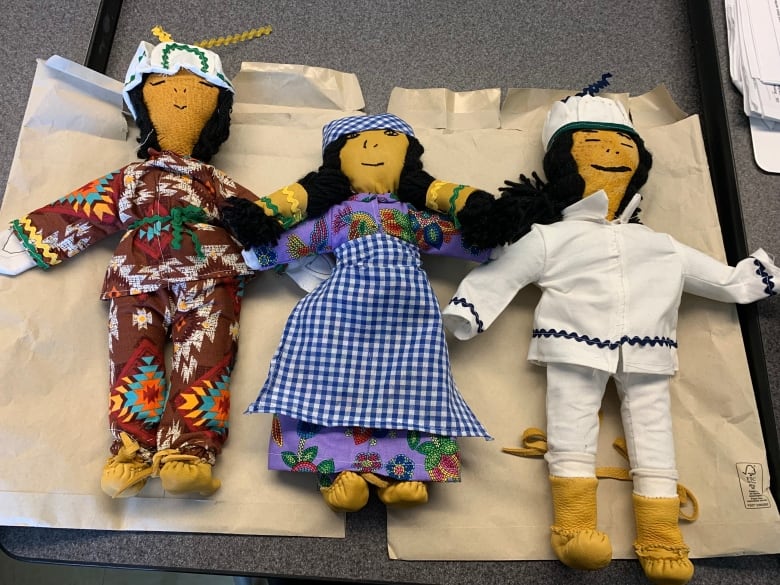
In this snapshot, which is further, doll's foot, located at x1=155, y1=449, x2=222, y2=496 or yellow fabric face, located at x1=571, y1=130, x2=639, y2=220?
yellow fabric face, located at x1=571, y1=130, x2=639, y2=220

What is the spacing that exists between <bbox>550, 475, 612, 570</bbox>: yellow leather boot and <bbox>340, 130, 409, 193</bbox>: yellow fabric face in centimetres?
49

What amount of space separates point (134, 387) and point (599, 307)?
2.19 feet

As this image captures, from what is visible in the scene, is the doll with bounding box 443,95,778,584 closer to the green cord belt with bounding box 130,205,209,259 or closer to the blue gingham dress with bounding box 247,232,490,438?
the blue gingham dress with bounding box 247,232,490,438

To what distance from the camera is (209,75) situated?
0.97 m

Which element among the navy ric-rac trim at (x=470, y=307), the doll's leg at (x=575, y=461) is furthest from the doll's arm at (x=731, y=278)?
the navy ric-rac trim at (x=470, y=307)

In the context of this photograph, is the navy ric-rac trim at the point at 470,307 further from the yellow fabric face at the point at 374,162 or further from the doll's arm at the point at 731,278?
the doll's arm at the point at 731,278

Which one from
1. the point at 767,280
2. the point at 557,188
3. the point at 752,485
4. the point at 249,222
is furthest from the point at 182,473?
the point at 767,280

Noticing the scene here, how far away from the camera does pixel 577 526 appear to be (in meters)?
0.80

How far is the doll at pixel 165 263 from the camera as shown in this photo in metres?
0.82

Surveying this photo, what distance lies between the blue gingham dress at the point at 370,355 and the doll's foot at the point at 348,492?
0.07m

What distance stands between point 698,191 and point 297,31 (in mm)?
846

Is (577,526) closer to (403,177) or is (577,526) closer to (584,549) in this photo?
(584,549)

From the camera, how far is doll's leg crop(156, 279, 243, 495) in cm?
79

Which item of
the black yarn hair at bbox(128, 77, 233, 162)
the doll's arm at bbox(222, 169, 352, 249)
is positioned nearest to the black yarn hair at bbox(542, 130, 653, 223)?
Result: the doll's arm at bbox(222, 169, 352, 249)
